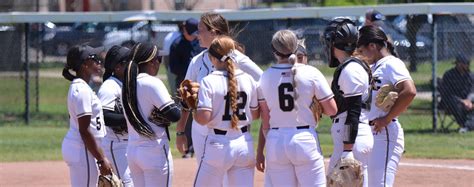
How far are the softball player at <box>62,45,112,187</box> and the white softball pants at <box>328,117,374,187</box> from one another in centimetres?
174

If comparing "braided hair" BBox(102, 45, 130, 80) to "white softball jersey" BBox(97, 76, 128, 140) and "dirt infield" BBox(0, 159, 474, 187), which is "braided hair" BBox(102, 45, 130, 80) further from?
"dirt infield" BBox(0, 159, 474, 187)

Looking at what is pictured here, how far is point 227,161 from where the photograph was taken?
283 inches

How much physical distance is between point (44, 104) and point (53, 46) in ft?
Result: 4.84

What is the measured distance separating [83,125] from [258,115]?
4.31 ft

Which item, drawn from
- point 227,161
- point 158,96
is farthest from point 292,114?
point 158,96

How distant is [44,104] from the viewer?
20.3 metres

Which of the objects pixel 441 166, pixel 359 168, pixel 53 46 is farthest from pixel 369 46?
pixel 53 46

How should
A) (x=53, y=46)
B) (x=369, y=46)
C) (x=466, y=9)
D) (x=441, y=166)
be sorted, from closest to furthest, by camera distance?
(x=369, y=46) → (x=441, y=166) → (x=466, y=9) → (x=53, y=46)

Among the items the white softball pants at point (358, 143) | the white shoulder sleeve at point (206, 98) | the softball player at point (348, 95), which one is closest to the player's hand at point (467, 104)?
the softball player at point (348, 95)

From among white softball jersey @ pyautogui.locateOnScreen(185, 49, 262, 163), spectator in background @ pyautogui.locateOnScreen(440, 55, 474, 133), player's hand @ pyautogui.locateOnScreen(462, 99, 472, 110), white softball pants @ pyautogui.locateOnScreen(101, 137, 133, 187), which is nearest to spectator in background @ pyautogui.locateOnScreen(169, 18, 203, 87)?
spectator in background @ pyautogui.locateOnScreen(440, 55, 474, 133)

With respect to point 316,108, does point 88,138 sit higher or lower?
lower

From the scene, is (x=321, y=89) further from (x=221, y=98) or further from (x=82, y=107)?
(x=82, y=107)

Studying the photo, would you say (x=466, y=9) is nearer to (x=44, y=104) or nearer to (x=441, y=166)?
(x=441, y=166)

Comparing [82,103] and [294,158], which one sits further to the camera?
[82,103]
